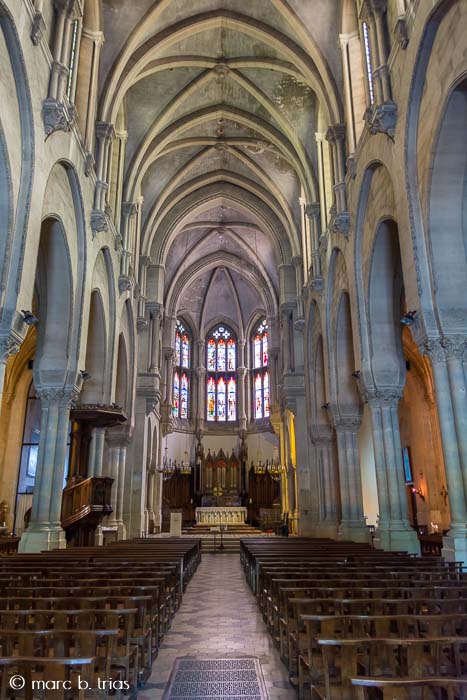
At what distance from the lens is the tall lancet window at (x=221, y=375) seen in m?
42.7

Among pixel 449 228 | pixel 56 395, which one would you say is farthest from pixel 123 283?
pixel 449 228

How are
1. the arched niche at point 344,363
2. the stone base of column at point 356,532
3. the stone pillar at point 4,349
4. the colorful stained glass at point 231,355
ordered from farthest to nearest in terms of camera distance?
the colorful stained glass at point 231,355
the arched niche at point 344,363
the stone base of column at point 356,532
the stone pillar at point 4,349

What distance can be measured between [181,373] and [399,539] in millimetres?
30838

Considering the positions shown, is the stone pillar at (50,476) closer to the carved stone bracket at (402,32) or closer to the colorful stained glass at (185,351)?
the carved stone bracket at (402,32)

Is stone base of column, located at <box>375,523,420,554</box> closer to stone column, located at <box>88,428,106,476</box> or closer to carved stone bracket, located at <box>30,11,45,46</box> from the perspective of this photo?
stone column, located at <box>88,428,106,476</box>

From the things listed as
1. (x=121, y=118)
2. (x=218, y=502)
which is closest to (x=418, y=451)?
(x=218, y=502)

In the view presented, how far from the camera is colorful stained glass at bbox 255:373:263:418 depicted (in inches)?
1639

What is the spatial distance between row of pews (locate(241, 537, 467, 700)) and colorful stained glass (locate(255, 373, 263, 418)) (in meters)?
33.8

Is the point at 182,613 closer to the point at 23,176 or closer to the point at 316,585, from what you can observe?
the point at 316,585

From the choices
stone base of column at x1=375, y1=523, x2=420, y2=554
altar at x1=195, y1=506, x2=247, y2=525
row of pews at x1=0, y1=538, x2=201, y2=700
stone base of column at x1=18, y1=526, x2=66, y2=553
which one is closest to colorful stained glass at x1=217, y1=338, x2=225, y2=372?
altar at x1=195, y1=506, x2=247, y2=525

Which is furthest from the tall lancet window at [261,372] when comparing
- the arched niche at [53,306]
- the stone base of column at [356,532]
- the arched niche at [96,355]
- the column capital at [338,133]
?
the arched niche at [53,306]

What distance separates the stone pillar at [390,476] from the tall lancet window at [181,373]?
92.6 feet

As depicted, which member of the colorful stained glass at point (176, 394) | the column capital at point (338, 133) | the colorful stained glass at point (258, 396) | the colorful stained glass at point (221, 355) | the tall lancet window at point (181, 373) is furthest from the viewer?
the colorful stained glass at point (221, 355)

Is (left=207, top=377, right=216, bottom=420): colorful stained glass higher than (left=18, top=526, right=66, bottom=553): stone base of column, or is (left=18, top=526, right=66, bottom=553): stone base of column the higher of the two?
(left=207, top=377, right=216, bottom=420): colorful stained glass
